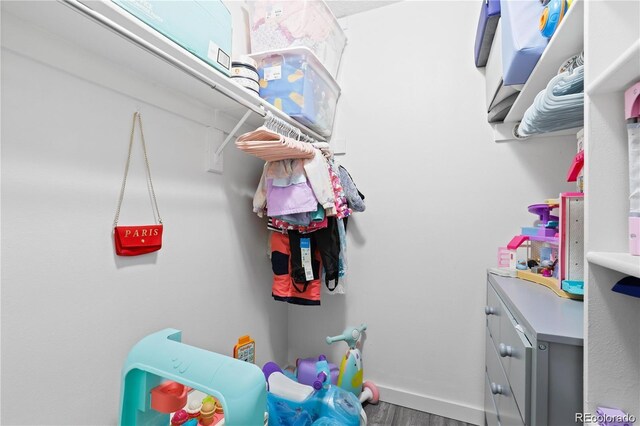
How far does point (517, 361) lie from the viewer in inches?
29.8

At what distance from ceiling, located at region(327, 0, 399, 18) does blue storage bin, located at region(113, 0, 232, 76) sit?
106 cm

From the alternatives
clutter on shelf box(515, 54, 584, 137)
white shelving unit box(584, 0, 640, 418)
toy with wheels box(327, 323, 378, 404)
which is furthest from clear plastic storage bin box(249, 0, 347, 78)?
toy with wheels box(327, 323, 378, 404)

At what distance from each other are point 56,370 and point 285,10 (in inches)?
71.1

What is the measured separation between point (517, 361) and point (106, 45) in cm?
152

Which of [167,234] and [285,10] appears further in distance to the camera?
[285,10]

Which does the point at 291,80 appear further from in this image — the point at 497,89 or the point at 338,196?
the point at 497,89

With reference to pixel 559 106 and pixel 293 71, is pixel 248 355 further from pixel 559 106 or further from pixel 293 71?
pixel 559 106

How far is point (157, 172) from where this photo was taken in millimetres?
1180

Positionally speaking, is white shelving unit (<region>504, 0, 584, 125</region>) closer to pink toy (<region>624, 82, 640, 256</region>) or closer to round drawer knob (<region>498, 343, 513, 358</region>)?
pink toy (<region>624, 82, 640, 256</region>)

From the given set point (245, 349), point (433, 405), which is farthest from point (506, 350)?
point (245, 349)

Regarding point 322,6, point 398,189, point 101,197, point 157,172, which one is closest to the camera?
point 101,197

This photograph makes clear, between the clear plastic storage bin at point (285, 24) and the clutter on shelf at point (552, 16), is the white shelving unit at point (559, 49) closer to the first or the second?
the clutter on shelf at point (552, 16)

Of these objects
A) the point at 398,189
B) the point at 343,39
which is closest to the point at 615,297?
the point at 398,189

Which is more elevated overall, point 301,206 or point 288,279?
point 301,206
